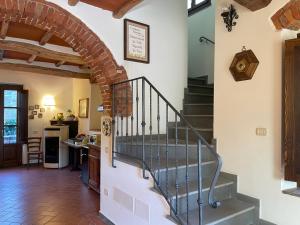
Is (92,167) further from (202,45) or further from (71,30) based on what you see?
(202,45)

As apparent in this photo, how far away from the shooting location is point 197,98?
4.27 m

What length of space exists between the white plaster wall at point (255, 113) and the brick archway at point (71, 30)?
1.34 metres

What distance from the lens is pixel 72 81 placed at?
7879 mm

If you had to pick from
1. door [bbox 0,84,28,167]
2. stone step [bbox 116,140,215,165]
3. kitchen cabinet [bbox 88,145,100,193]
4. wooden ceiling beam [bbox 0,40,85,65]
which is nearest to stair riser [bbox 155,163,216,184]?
stone step [bbox 116,140,215,165]

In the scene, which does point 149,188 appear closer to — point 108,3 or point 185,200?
point 185,200

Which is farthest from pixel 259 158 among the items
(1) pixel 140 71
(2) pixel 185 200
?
(1) pixel 140 71

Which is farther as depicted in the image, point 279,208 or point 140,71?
point 140,71

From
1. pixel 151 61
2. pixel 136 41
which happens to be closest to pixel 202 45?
pixel 151 61

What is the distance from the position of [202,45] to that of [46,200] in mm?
4115

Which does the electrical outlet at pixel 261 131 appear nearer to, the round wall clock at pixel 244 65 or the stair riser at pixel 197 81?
the round wall clock at pixel 244 65

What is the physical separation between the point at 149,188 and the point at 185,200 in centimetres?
40

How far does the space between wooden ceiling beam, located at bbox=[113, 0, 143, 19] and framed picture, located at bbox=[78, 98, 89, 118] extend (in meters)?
3.95

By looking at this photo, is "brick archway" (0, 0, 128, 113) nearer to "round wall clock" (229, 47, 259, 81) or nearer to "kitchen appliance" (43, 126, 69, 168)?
"round wall clock" (229, 47, 259, 81)

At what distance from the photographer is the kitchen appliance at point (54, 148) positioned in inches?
262
